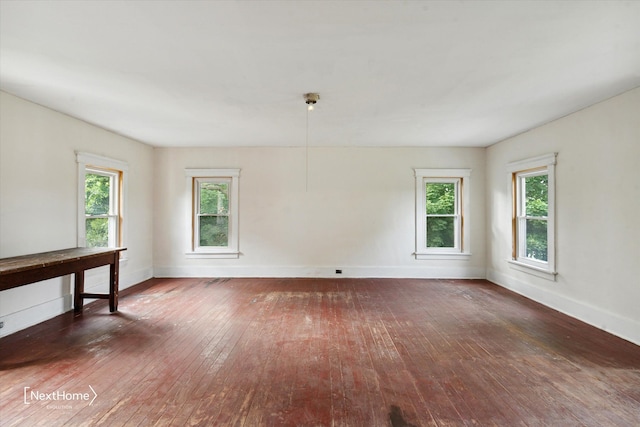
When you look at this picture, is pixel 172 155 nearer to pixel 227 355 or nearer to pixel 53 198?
pixel 53 198

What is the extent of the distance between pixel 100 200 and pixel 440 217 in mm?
5907

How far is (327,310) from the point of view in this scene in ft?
12.6

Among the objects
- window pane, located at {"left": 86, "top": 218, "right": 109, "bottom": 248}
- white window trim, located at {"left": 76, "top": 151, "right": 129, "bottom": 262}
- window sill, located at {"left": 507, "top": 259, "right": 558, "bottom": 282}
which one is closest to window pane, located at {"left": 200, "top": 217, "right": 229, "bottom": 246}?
white window trim, located at {"left": 76, "top": 151, "right": 129, "bottom": 262}

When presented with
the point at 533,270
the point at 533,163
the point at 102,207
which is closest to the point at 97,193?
the point at 102,207

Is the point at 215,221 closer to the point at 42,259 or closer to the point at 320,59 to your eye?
the point at 42,259

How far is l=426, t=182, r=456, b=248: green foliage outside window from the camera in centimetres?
572

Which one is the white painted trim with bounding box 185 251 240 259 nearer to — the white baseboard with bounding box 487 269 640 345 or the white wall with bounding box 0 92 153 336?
the white wall with bounding box 0 92 153 336

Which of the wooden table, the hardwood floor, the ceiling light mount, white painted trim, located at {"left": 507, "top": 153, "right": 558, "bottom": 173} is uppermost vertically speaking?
the ceiling light mount

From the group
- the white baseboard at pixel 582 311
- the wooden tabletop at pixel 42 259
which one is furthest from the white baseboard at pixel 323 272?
the wooden tabletop at pixel 42 259

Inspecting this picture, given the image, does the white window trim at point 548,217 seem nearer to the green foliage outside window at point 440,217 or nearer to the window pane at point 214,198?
the green foliage outside window at point 440,217

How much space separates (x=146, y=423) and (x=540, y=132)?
5.45 m

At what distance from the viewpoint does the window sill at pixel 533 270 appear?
400 centimetres

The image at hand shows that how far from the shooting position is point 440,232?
5.74m

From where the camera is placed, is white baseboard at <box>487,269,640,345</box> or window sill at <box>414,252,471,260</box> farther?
window sill at <box>414,252,471,260</box>
